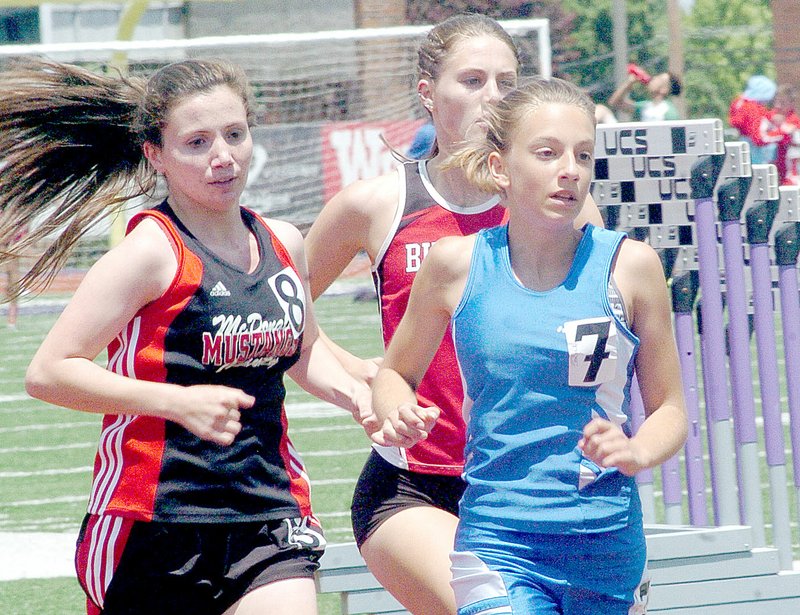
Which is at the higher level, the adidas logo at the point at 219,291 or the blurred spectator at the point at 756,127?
the adidas logo at the point at 219,291

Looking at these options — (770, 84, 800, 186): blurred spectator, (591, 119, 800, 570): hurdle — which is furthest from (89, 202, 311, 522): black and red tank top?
(770, 84, 800, 186): blurred spectator

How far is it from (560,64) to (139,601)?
40220mm

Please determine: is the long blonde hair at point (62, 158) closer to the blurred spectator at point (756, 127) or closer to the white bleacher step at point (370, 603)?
the white bleacher step at point (370, 603)

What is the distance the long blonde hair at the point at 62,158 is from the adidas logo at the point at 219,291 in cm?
55

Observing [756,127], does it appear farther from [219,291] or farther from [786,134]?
[219,291]

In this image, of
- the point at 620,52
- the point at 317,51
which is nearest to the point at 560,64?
the point at 620,52

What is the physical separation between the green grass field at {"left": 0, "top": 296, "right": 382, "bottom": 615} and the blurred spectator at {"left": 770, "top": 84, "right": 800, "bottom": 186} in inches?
309

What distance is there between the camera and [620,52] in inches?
1115

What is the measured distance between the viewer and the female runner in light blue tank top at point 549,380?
304 cm

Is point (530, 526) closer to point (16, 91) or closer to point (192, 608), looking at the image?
point (192, 608)

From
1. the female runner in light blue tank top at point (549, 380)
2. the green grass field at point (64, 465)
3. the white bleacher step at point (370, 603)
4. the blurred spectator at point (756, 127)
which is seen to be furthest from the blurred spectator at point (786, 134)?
the female runner in light blue tank top at point (549, 380)

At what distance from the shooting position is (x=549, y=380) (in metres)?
3.05

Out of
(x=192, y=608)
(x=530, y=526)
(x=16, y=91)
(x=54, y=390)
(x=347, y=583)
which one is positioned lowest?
(x=347, y=583)

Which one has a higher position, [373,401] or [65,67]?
[65,67]
